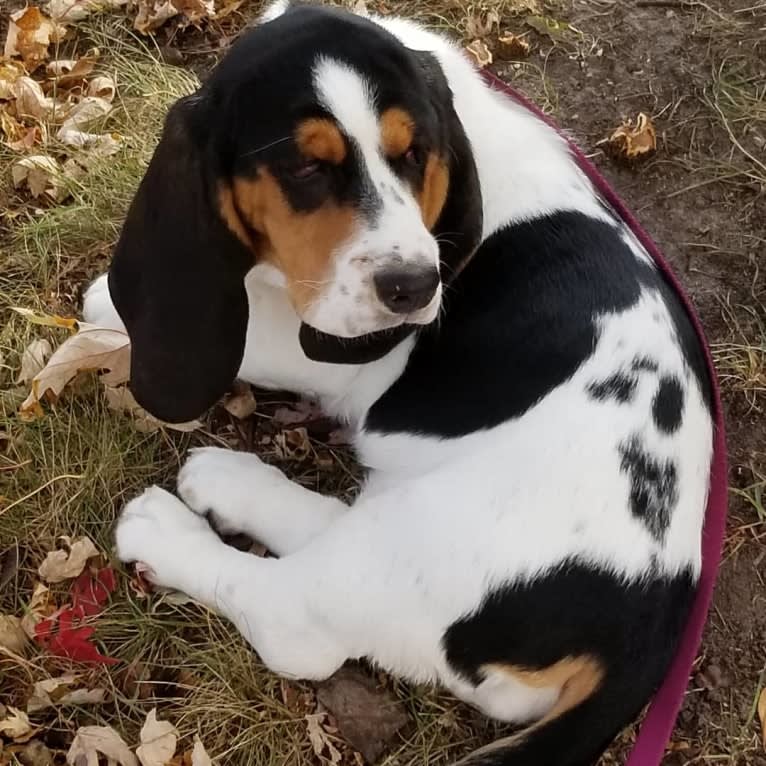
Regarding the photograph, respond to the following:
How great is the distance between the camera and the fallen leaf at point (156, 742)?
279 centimetres

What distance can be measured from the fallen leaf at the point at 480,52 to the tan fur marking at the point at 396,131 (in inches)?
73.3

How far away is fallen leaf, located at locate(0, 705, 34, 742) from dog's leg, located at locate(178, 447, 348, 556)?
2.40ft

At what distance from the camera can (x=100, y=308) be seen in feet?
11.1

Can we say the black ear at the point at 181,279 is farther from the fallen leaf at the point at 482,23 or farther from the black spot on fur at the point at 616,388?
the fallen leaf at the point at 482,23

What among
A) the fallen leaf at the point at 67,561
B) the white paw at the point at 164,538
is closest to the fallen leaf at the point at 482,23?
the white paw at the point at 164,538

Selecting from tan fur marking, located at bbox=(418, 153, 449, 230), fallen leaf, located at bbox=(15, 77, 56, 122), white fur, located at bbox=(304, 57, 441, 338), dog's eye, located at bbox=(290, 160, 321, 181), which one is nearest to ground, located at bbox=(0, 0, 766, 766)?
fallen leaf, located at bbox=(15, 77, 56, 122)

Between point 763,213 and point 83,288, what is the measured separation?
8.20ft

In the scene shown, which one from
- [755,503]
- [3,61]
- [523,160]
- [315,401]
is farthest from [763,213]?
[3,61]

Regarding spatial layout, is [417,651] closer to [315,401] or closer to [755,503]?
[315,401]

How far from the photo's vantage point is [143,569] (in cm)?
301

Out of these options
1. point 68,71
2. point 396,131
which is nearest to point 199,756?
point 396,131

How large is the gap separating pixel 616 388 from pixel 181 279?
1.10m

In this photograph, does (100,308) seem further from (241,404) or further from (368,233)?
(368,233)

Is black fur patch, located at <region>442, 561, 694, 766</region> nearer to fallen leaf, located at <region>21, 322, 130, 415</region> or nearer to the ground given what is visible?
the ground
